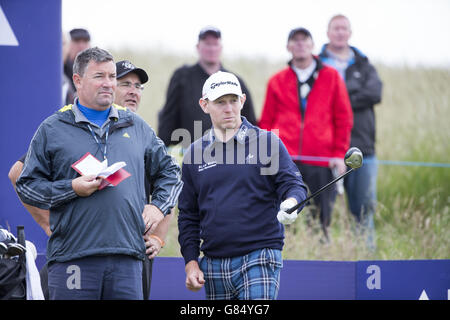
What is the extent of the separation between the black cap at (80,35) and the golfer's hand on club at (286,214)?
510 centimetres

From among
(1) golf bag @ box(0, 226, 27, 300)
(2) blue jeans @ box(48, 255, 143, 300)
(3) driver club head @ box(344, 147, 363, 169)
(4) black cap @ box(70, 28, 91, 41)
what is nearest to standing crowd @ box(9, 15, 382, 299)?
(2) blue jeans @ box(48, 255, 143, 300)

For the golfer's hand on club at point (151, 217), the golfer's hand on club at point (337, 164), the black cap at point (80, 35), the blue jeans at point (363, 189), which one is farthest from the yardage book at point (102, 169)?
the blue jeans at point (363, 189)

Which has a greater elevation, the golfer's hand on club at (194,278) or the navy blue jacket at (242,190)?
the navy blue jacket at (242,190)

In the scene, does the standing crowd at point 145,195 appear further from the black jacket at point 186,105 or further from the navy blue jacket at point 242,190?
the black jacket at point 186,105

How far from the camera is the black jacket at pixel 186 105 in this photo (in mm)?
9000

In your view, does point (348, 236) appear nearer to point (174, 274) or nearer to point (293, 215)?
point (174, 274)

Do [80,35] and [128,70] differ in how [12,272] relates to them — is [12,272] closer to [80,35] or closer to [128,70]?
[128,70]

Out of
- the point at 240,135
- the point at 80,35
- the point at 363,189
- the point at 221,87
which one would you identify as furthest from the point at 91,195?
the point at 363,189

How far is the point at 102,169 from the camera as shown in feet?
17.0

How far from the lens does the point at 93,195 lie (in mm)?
5227
